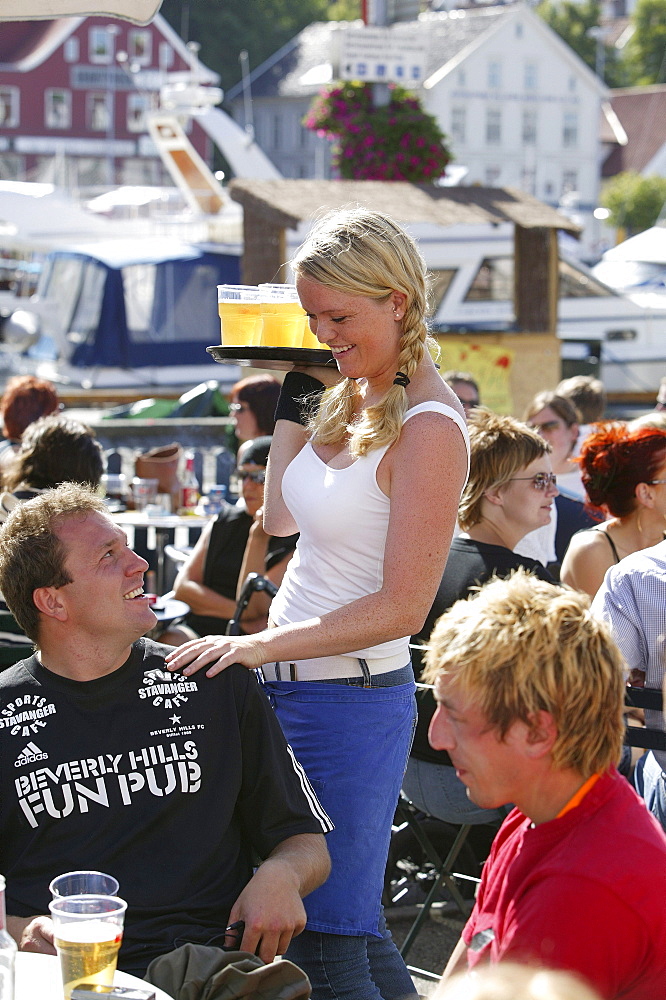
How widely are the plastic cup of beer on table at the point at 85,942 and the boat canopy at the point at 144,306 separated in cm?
2169

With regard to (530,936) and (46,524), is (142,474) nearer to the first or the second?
(46,524)

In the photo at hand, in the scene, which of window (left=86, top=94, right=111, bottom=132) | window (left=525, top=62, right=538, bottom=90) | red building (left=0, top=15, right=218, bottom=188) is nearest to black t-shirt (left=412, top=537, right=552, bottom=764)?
red building (left=0, top=15, right=218, bottom=188)

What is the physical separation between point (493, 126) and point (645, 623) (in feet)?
212

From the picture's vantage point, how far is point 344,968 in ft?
8.90

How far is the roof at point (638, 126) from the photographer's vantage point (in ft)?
235

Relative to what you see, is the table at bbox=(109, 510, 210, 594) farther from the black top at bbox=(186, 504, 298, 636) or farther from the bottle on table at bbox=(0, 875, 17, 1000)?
the bottle on table at bbox=(0, 875, 17, 1000)

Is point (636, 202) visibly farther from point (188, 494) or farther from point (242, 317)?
point (242, 317)

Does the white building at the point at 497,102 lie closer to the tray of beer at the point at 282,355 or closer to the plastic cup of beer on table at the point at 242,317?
the plastic cup of beer on table at the point at 242,317

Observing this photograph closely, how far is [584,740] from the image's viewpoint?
183 cm

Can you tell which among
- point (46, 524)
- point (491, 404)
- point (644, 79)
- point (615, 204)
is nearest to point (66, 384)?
point (491, 404)

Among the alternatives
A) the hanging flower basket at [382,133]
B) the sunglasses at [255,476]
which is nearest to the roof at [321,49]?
the hanging flower basket at [382,133]

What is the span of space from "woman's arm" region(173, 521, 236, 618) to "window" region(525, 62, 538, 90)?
62660 mm

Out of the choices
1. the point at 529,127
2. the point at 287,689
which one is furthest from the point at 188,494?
the point at 529,127

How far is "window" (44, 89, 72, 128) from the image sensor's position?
207ft
